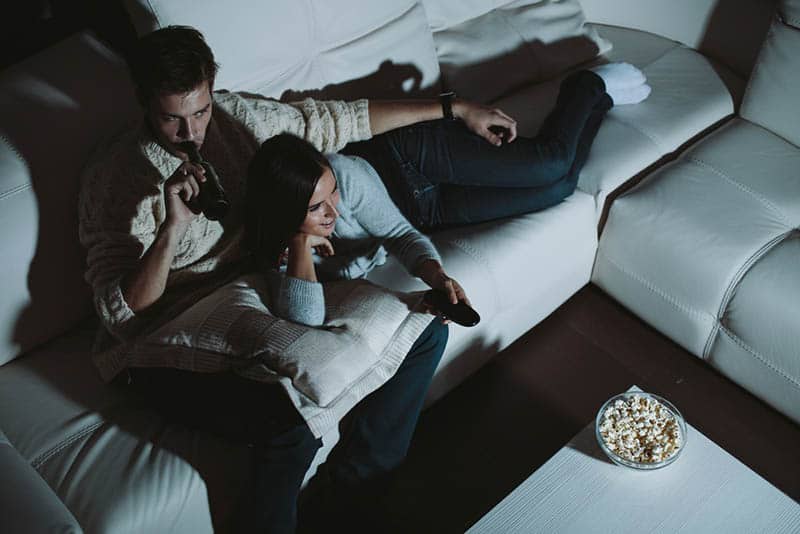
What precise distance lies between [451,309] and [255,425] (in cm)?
46

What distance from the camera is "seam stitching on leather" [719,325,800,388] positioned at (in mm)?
1681

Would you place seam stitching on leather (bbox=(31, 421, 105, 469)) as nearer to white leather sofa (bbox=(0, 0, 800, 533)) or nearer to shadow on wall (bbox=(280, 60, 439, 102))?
white leather sofa (bbox=(0, 0, 800, 533))

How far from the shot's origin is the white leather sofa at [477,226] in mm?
1391

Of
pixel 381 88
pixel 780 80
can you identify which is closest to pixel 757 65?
pixel 780 80

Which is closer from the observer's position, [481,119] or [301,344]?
[301,344]

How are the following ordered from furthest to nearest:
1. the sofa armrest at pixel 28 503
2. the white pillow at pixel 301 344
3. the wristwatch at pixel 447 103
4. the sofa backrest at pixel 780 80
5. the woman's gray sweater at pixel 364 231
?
the sofa backrest at pixel 780 80 < the wristwatch at pixel 447 103 < the woman's gray sweater at pixel 364 231 < the white pillow at pixel 301 344 < the sofa armrest at pixel 28 503

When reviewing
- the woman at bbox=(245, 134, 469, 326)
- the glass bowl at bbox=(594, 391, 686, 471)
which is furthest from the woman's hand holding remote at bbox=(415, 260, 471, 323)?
the glass bowl at bbox=(594, 391, 686, 471)

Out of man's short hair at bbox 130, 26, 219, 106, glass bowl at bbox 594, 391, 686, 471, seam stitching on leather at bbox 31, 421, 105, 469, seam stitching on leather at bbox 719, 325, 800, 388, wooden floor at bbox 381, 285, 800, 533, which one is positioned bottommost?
wooden floor at bbox 381, 285, 800, 533

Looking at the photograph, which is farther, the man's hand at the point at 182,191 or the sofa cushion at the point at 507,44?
the sofa cushion at the point at 507,44

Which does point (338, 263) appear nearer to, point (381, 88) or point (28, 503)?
point (381, 88)

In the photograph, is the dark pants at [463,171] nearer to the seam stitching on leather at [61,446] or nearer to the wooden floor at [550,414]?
the wooden floor at [550,414]

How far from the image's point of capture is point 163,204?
1521 millimetres

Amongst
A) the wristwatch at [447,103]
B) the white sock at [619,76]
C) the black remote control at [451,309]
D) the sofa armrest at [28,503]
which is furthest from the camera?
the white sock at [619,76]

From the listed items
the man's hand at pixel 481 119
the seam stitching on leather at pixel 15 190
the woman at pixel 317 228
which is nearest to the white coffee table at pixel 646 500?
the woman at pixel 317 228
